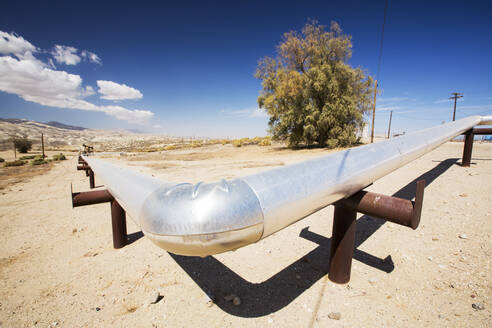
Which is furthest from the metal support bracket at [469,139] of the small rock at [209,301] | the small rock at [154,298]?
the small rock at [154,298]

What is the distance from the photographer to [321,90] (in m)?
16.5

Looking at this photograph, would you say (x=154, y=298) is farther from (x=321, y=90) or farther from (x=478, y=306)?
(x=321, y=90)

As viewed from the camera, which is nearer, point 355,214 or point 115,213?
point 355,214

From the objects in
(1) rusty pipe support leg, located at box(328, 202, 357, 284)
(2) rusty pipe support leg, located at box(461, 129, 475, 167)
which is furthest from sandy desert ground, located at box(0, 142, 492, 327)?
(2) rusty pipe support leg, located at box(461, 129, 475, 167)

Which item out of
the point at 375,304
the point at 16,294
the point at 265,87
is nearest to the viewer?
the point at 375,304

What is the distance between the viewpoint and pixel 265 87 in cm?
2108

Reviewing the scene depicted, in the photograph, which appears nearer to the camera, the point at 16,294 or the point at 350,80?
the point at 16,294

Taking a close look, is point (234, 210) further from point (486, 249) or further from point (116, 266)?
point (486, 249)

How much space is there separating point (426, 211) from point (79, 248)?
19.4 ft

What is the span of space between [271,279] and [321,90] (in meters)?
16.8

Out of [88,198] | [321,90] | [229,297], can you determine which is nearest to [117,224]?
[88,198]

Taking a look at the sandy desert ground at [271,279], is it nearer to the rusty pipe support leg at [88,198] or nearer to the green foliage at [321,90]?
the rusty pipe support leg at [88,198]

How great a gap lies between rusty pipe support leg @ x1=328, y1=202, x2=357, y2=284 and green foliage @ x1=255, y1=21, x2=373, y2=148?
15.4m

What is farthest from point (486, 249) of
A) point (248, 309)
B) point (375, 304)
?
point (248, 309)
